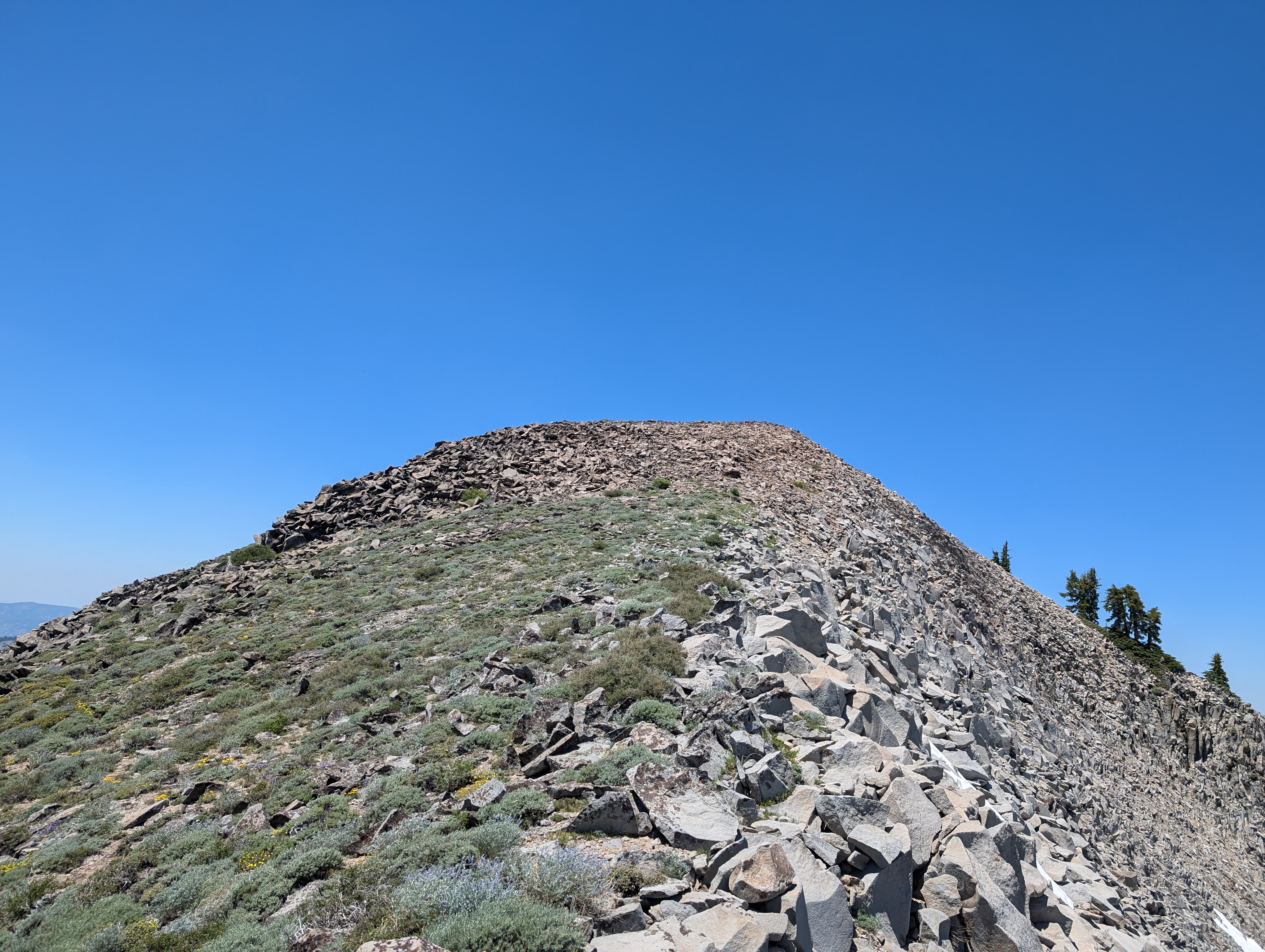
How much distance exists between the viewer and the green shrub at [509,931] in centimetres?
540

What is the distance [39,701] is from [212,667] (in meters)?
4.82

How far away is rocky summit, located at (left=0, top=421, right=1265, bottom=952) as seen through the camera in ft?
22.1

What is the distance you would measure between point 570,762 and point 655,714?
1.70 meters

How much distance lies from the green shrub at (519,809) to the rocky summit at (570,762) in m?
0.04

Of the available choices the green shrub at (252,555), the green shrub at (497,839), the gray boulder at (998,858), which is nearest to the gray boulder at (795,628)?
the gray boulder at (998,858)

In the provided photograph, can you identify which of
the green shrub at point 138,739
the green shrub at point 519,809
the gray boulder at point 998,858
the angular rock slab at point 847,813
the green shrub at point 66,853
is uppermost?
Answer: the angular rock slab at point 847,813

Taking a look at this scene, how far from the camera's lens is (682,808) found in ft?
25.9

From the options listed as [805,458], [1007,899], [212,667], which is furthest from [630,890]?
[805,458]

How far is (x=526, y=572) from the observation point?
72.9 feet

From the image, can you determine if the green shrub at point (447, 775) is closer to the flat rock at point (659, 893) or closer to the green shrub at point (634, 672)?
the green shrub at point (634, 672)

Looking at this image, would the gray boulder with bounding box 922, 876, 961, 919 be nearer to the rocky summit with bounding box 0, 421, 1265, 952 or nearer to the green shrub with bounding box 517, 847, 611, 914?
the rocky summit with bounding box 0, 421, 1265, 952

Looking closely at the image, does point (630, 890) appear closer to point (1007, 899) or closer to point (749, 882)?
point (749, 882)

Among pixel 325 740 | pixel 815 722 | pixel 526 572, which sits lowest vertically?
pixel 325 740

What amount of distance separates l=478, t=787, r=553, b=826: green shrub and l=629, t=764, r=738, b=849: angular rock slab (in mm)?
1200
